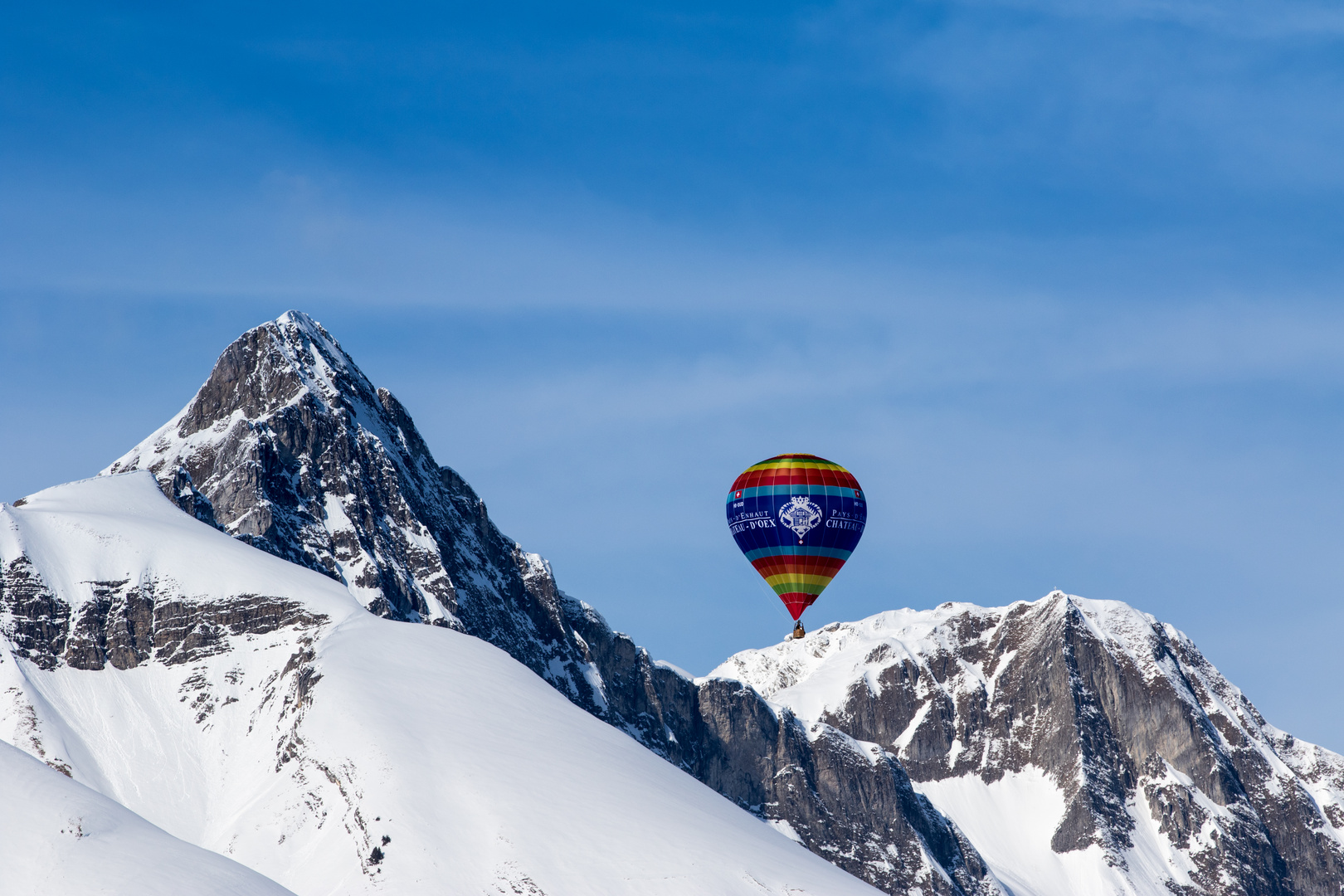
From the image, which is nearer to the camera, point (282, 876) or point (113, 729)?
point (282, 876)

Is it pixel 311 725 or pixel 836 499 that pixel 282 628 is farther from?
pixel 836 499

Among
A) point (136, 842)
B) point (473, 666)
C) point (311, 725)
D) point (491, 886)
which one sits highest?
point (473, 666)

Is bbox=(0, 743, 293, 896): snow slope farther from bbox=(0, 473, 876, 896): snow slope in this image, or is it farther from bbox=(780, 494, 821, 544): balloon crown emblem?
bbox=(780, 494, 821, 544): balloon crown emblem

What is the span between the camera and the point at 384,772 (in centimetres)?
16588

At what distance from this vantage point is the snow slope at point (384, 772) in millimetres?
155500

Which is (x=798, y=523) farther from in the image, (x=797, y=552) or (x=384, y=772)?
(x=384, y=772)

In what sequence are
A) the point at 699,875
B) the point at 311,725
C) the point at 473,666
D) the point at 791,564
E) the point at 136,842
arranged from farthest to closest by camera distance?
the point at 473,666 → the point at 311,725 → the point at 699,875 → the point at 791,564 → the point at 136,842

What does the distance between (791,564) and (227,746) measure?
7058cm

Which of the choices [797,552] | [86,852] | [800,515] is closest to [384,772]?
[797,552]

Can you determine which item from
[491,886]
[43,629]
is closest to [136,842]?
[491,886]

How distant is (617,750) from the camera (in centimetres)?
18925

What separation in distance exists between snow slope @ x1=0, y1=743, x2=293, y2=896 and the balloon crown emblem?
53.6m

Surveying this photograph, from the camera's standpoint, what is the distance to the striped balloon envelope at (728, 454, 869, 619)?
145 metres

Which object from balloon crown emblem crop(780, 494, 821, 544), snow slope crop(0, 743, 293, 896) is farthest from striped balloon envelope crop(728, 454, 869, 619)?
snow slope crop(0, 743, 293, 896)
